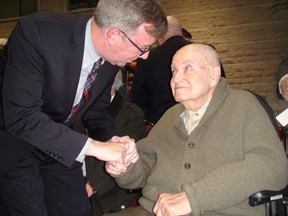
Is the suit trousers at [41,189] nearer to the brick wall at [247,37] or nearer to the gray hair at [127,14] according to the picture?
the gray hair at [127,14]

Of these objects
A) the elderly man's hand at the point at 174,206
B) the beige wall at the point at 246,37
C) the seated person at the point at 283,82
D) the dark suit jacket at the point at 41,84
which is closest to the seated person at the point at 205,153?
the elderly man's hand at the point at 174,206

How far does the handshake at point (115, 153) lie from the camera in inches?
60.8

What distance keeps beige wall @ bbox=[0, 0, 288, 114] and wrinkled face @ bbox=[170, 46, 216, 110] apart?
4482 mm

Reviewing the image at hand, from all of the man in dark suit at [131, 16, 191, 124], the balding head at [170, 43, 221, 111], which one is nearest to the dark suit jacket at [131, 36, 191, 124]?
the man in dark suit at [131, 16, 191, 124]

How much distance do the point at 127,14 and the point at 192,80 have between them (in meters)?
0.55

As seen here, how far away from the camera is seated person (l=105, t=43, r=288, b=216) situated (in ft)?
4.96

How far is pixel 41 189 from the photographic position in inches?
70.2

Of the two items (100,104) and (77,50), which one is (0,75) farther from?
(100,104)

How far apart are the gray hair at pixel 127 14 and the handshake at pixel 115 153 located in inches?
21.2

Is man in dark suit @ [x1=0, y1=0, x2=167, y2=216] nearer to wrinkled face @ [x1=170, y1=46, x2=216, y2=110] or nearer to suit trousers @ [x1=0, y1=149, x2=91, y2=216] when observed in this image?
suit trousers @ [x1=0, y1=149, x2=91, y2=216]

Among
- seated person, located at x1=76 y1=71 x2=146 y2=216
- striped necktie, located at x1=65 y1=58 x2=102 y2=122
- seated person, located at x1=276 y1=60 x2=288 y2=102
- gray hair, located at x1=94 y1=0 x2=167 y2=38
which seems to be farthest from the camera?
seated person, located at x1=276 y1=60 x2=288 y2=102

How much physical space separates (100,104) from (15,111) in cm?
73

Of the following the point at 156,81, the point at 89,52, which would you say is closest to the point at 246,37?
the point at 156,81

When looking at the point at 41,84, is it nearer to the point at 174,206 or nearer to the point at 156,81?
the point at 174,206
